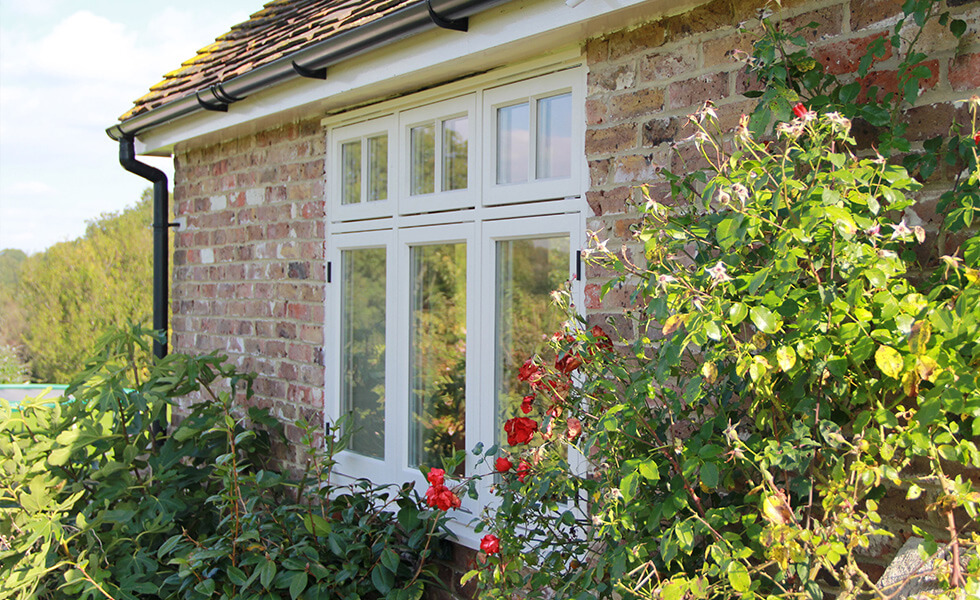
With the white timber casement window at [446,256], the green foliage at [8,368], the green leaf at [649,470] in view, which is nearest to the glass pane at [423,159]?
the white timber casement window at [446,256]

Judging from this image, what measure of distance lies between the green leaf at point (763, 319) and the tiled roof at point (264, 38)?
2250 mm

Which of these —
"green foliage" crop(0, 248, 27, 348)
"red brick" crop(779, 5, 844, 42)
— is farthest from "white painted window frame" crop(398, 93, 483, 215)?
"green foliage" crop(0, 248, 27, 348)

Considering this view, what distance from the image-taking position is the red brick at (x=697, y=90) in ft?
7.79

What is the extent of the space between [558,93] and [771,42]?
98cm

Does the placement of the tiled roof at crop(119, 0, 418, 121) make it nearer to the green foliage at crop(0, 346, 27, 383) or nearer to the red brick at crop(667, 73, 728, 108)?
the red brick at crop(667, 73, 728, 108)

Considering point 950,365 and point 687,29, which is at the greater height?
point 687,29

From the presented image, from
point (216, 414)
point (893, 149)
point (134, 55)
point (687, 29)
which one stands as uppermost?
point (134, 55)

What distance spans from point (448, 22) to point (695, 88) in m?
0.98

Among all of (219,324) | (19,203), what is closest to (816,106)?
(219,324)

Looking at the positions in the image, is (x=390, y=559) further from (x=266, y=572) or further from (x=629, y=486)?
(x=629, y=486)

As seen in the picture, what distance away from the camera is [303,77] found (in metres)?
3.65

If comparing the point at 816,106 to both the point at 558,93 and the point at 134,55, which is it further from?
the point at 134,55

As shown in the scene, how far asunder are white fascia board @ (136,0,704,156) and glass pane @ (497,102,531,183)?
0.20 metres

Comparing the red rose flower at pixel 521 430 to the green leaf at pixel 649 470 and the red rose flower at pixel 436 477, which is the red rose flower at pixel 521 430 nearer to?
the red rose flower at pixel 436 477
